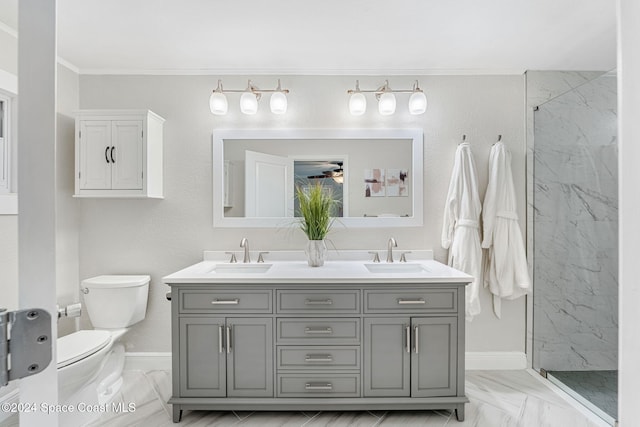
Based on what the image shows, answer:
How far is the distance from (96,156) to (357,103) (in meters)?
1.89

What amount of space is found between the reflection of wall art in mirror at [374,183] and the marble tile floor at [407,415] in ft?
4.88

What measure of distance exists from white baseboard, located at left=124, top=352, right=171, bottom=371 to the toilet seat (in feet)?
2.18

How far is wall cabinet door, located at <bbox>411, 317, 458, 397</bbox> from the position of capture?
206 cm

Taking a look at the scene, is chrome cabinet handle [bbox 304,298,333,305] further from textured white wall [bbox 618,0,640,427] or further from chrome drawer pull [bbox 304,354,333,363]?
textured white wall [bbox 618,0,640,427]

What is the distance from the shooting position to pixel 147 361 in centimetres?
273

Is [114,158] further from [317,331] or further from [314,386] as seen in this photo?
[314,386]

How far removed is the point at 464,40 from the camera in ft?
7.55

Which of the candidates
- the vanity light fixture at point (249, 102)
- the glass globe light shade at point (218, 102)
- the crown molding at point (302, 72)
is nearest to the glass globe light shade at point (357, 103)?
the crown molding at point (302, 72)

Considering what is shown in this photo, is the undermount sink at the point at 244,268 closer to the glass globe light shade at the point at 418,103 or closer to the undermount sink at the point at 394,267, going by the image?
the undermount sink at the point at 394,267

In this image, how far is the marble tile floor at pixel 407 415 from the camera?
6.73ft

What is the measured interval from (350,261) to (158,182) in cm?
156

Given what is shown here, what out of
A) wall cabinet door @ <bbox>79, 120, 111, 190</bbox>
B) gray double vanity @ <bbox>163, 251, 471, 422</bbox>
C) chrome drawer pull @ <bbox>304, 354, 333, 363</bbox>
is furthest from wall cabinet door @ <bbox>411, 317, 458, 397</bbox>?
wall cabinet door @ <bbox>79, 120, 111, 190</bbox>

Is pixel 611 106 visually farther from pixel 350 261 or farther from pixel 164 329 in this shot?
pixel 164 329

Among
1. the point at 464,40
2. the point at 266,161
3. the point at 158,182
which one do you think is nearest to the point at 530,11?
the point at 464,40
